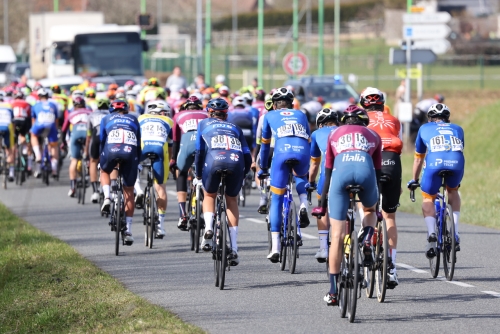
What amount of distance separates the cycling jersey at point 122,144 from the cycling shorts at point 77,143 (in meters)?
6.45

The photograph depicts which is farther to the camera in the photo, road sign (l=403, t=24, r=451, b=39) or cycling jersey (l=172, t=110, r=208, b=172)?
road sign (l=403, t=24, r=451, b=39)

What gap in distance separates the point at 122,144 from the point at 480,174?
46.0 feet

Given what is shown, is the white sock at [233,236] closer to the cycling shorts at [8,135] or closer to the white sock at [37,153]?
the white sock at [37,153]

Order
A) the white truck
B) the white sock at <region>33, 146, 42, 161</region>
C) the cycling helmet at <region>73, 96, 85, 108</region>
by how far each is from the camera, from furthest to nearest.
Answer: the white truck
the white sock at <region>33, 146, 42, 161</region>
the cycling helmet at <region>73, 96, 85, 108</region>

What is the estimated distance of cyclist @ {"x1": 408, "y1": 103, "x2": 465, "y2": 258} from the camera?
12672 millimetres

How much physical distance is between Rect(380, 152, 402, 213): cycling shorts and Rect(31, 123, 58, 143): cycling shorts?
13.1m

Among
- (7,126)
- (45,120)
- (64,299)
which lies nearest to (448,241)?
(64,299)

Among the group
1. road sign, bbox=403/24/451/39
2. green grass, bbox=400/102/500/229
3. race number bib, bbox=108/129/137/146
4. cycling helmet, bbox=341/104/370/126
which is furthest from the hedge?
cycling helmet, bbox=341/104/370/126

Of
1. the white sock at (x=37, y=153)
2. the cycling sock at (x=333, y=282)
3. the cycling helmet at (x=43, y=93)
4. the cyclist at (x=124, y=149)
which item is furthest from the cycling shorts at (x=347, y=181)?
the white sock at (x=37, y=153)

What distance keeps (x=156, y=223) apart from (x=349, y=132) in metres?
5.84

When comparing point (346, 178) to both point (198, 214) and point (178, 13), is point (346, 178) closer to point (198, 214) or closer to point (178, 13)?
point (198, 214)

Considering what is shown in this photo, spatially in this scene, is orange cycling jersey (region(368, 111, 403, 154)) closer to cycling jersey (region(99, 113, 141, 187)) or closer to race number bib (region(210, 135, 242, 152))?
race number bib (region(210, 135, 242, 152))

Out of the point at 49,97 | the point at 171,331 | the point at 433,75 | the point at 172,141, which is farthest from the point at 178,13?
the point at 171,331

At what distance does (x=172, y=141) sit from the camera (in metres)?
15.9
